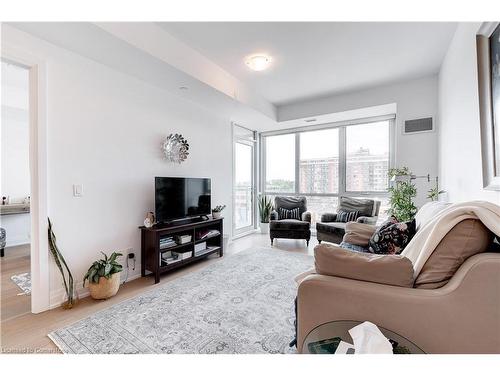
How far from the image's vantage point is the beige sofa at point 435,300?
1057 mm

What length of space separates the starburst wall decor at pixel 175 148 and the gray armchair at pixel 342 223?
243cm

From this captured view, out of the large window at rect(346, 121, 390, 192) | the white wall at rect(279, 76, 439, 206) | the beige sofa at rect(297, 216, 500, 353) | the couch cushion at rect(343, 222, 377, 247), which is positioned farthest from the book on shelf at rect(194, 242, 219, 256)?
the white wall at rect(279, 76, 439, 206)

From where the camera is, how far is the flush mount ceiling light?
291 centimetres

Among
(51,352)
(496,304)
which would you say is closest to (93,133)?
(51,352)

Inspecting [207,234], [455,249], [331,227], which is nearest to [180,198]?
[207,234]

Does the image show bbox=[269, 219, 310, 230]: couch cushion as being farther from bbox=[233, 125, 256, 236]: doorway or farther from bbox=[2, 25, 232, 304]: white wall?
bbox=[2, 25, 232, 304]: white wall

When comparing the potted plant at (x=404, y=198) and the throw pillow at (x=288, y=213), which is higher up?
the potted plant at (x=404, y=198)

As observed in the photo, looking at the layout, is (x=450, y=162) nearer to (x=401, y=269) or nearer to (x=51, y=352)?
(x=401, y=269)

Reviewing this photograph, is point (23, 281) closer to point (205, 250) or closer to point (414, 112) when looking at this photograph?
point (205, 250)

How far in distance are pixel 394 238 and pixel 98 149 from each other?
3042mm

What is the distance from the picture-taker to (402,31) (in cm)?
248

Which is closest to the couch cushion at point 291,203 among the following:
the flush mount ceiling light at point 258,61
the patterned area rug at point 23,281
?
the flush mount ceiling light at point 258,61

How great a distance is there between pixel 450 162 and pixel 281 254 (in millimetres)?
2436

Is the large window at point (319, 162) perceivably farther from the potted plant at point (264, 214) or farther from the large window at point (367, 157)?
the potted plant at point (264, 214)
